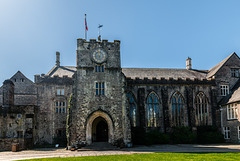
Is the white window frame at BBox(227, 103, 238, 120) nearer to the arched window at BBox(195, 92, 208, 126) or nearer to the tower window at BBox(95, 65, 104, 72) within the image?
the arched window at BBox(195, 92, 208, 126)

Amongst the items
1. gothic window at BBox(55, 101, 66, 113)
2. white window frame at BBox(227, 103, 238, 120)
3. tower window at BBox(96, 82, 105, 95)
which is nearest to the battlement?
tower window at BBox(96, 82, 105, 95)

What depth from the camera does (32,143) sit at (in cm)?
2617

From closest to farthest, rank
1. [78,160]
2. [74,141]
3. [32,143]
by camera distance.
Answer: [78,160]
[74,141]
[32,143]

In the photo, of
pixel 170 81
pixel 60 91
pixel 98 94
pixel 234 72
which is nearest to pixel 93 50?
pixel 98 94

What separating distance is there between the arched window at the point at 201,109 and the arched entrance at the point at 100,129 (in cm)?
1289

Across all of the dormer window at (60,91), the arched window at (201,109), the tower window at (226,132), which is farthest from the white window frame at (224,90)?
the dormer window at (60,91)

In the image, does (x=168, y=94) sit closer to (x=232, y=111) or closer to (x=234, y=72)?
(x=232, y=111)

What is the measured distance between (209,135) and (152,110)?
319 inches

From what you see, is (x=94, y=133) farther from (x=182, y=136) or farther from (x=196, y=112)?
(x=196, y=112)

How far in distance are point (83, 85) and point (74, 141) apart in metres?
6.30

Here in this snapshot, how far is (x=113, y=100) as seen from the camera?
80.0ft

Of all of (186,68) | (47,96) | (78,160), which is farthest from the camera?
(186,68)

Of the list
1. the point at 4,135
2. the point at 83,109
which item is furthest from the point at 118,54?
the point at 4,135

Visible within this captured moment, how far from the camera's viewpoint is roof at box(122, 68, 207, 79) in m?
31.4
